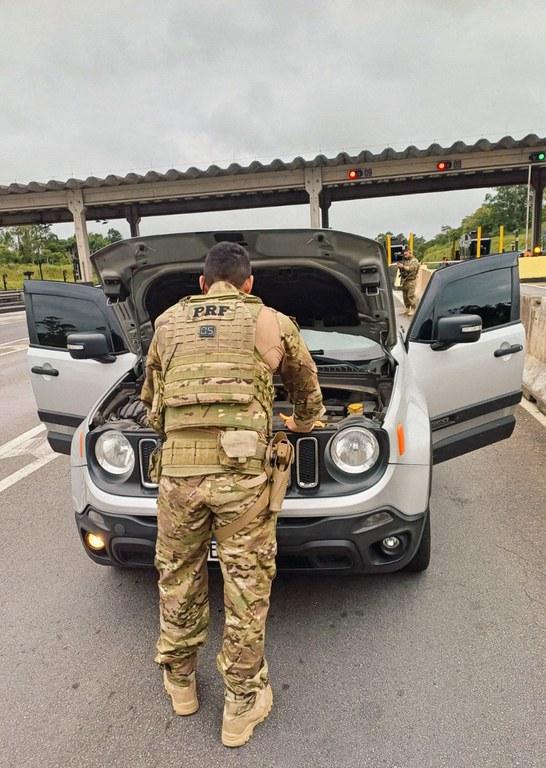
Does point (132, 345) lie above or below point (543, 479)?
above

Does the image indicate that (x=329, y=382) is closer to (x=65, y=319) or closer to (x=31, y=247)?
(x=65, y=319)

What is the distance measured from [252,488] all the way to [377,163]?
16714 millimetres

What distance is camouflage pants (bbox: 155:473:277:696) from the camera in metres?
1.95

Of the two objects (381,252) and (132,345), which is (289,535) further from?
(132,345)

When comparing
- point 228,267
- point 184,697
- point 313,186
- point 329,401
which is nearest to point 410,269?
point 313,186

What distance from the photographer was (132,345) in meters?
3.82

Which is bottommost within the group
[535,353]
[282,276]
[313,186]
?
[535,353]

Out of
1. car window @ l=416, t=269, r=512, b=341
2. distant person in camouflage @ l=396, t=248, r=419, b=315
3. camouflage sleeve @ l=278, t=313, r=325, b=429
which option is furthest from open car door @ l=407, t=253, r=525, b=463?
distant person in camouflage @ l=396, t=248, r=419, b=315

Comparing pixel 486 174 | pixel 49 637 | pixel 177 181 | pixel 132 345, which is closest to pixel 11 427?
pixel 132 345

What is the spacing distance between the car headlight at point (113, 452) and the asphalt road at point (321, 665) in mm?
788

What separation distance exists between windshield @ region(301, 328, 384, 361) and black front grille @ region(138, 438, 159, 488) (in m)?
1.46

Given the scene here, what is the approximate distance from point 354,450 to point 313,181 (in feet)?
52.5

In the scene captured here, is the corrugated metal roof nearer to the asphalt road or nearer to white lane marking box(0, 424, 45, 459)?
white lane marking box(0, 424, 45, 459)

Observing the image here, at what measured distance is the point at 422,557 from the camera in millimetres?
2912
